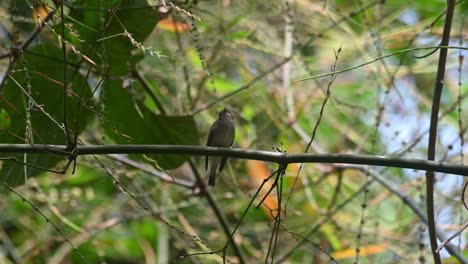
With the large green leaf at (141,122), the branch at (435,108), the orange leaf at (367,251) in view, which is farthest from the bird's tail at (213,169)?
the branch at (435,108)

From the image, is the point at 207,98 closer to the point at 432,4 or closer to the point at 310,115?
the point at 310,115

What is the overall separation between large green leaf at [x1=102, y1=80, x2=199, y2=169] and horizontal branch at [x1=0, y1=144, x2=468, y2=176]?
0.95 meters

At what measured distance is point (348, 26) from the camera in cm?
385

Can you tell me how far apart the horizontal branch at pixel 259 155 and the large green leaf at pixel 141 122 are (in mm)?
946

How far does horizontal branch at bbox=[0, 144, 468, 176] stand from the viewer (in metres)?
1.51

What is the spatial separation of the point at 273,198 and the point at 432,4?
1542mm

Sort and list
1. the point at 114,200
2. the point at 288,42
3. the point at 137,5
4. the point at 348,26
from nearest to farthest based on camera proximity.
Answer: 1. the point at 137,5
2. the point at 288,42
3. the point at 348,26
4. the point at 114,200

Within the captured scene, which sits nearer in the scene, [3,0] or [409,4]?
[3,0]

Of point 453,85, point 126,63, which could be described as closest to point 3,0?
point 126,63

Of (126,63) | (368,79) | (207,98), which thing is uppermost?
(368,79)

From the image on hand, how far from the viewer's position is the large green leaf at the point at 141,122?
2.57 meters

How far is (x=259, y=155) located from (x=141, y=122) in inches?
43.9

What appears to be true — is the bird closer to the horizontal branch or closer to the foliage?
the foliage

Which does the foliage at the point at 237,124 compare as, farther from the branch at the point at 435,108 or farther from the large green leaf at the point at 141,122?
the branch at the point at 435,108
